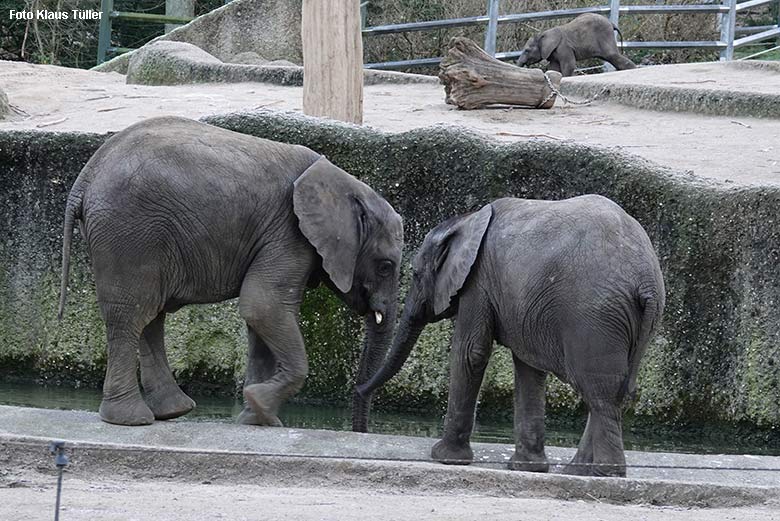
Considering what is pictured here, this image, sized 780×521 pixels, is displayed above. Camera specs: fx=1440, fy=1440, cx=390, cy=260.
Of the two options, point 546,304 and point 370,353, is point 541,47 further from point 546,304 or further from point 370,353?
point 546,304

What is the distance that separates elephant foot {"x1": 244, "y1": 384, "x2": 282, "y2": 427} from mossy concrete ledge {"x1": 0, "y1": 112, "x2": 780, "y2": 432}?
1.82m

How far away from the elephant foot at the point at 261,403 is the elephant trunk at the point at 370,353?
476mm

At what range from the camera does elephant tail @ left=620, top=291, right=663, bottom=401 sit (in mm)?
5723

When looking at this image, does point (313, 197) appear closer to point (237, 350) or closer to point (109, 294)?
point (109, 294)

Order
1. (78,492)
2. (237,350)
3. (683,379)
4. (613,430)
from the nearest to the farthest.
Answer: (78,492) < (613,430) < (683,379) < (237,350)

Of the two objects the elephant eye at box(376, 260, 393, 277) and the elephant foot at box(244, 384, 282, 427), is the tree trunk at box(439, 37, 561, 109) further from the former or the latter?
the elephant foot at box(244, 384, 282, 427)

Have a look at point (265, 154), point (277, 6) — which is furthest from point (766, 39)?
point (265, 154)

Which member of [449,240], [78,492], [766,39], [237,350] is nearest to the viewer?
[78,492]

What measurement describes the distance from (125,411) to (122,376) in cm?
16

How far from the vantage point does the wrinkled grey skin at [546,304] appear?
574cm

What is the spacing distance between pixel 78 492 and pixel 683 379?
153 inches

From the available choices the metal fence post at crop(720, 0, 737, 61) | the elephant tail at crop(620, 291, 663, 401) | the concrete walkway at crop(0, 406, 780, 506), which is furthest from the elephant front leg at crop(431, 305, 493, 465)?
the metal fence post at crop(720, 0, 737, 61)

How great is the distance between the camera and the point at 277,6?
18.5 meters

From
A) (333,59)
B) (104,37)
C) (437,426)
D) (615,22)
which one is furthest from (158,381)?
(104,37)
